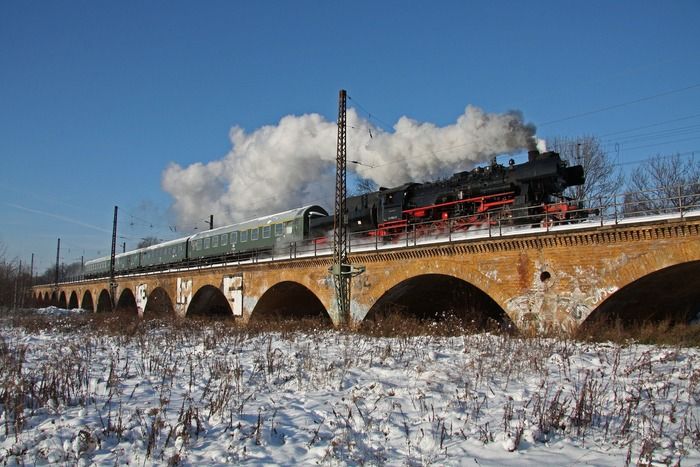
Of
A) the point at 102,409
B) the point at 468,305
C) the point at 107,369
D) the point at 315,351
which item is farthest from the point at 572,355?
the point at 468,305

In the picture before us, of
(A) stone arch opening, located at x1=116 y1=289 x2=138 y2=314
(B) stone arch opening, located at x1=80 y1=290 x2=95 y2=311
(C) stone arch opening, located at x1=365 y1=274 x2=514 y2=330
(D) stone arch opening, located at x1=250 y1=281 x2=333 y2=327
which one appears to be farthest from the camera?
(B) stone arch opening, located at x1=80 y1=290 x2=95 y2=311

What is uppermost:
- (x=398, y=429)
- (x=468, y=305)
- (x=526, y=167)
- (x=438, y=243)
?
(x=526, y=167)

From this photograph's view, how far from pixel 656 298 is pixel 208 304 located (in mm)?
24952

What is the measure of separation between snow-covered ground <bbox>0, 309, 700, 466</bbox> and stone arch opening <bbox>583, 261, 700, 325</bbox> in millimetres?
2878

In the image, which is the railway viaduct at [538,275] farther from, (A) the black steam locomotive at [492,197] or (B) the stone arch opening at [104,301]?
(B) the stone arch opening at [104,301]

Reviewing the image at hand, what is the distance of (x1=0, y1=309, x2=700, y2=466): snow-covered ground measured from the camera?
4289 mm

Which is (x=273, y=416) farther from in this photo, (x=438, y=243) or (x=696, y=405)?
(x=438, y=243)

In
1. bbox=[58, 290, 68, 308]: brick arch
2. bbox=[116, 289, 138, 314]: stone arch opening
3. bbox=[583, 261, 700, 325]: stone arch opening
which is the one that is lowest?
bbox=[583, 261, 700, 325]: stone arch opening

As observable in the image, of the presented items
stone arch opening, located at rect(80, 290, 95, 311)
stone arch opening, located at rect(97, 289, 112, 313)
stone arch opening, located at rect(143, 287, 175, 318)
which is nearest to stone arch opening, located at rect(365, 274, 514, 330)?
stone arch opening, located at rect(143, 287, 175, 318)

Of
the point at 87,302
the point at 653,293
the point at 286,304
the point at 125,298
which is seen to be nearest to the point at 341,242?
the point at 286,304

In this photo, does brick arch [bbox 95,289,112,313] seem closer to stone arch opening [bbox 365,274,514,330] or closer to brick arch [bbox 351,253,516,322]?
brick arch [bbox 351,253,516,322]

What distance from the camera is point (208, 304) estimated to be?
30797 millimetres

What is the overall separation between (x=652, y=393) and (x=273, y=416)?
456cm

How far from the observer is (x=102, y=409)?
5535mm
